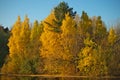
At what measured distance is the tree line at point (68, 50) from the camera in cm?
4591

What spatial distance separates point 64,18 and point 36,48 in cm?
741

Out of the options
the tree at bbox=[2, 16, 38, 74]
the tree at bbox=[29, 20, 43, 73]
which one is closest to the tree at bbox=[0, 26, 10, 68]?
the tree at bbox=[2, 16, 38, 74]

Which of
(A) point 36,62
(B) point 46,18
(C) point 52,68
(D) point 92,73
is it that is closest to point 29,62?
(A) point 36,62

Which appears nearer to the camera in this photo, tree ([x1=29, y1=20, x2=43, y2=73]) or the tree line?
the tree line

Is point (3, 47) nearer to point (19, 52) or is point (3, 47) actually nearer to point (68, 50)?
point (19, 52)

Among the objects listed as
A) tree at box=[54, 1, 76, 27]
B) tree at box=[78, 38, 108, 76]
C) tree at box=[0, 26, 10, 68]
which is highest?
tree at box=[54, 1, 76, 27]

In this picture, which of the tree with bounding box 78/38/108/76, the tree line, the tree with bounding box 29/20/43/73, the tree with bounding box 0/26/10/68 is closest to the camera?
the tree with bounding box 78/38/108/76

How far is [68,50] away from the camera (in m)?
46.3

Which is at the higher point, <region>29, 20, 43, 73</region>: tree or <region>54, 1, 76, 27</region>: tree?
<region>54, 1, 76, 27</region>: tree

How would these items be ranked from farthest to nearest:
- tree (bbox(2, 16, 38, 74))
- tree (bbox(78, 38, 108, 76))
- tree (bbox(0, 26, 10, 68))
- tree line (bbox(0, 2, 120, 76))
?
tree (bbox(0, 26, 10, 68)) → tree (bbox(2, 16, 38, 74)) → tree line (bbox(0, 2, 120, 76)) → tree (bbox(78, 38, 108, 76))

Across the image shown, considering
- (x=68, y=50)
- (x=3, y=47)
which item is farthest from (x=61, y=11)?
(x=3, y=47)

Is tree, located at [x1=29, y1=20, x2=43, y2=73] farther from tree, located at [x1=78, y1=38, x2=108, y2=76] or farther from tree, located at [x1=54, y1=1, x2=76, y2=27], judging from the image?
tree, located at [x1=78, y1=38, x2=108, y2=76]

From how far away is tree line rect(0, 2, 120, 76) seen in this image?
45.9 m

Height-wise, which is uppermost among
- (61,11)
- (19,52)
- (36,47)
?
(61,11)
